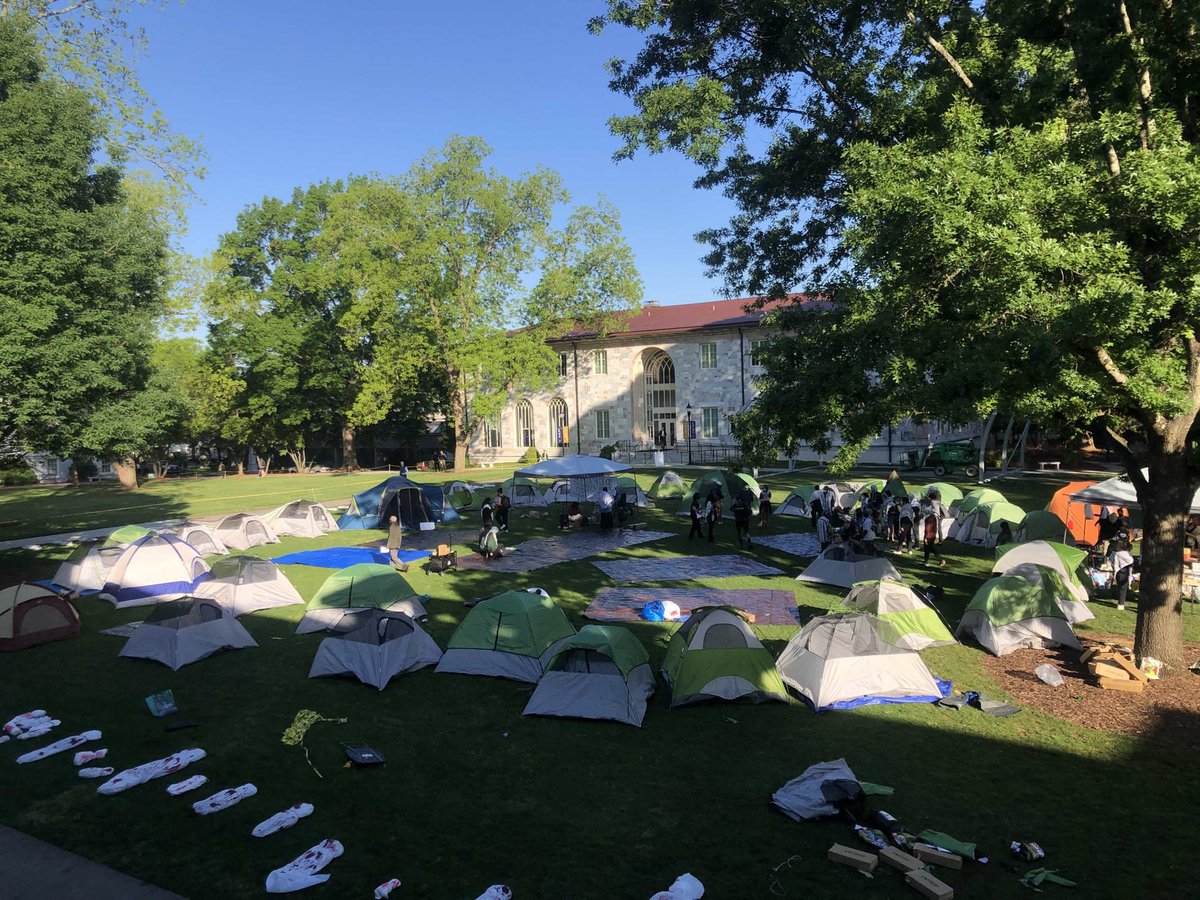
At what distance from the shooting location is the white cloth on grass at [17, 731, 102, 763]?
28.7 ft

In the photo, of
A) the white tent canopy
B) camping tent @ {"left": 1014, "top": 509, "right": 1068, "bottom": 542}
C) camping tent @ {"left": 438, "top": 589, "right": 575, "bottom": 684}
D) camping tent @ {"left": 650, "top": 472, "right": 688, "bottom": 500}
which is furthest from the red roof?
camping tent @ {"left": 438, "top": 589, "right": 575, "bottom": 684}

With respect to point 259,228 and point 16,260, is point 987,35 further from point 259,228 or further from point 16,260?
point 259,228

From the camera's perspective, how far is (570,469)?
26234 millimetres

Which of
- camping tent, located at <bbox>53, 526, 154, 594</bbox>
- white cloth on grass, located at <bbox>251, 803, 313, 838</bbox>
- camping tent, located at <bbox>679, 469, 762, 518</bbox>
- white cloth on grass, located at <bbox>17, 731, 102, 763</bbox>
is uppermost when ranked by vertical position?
Result: camping tent, located at <bbox>679, 469, 762, 518</bbox>

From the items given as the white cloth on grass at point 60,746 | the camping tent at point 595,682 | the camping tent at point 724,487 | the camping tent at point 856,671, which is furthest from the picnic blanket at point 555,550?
the white cloth on grass at point 60,746

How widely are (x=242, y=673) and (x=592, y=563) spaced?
977 cm

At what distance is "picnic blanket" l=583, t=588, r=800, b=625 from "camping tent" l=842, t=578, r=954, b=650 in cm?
206

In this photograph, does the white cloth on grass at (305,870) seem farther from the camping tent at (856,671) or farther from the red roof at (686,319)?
the red roof at (686,319)

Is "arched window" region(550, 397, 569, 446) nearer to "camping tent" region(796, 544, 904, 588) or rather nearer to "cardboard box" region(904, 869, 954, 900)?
"camping tent" region(796, 544, 904, 588)

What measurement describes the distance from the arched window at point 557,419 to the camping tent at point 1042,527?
1632 inches

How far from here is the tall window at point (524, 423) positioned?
198ft

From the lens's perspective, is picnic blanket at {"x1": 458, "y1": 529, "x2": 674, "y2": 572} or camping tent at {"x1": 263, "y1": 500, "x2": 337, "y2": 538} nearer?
picnic blanket at {"x1": 458, "y1": 529, "x2": 674, "y2": 572}

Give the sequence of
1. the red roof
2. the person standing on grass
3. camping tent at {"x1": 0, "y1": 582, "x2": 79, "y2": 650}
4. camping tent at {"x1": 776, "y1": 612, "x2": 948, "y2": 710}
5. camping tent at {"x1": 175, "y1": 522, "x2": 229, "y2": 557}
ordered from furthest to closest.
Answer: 1. the red roof
2. the person standing on grass
3. camping tent at {"x1": 175, "y1": 522, "x2": 229, "y2": 557}
4. camping tent at {"x1": 0, "y1": 582, "x2": 79, "y2": 650}
5. camping tent at {"x1": 776, "y1": 612, "x2": 948, "y2": 710}

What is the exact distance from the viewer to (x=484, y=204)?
47.9m
